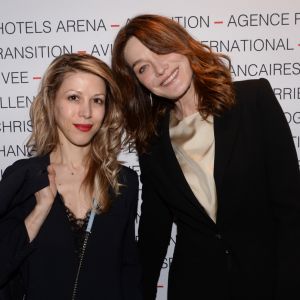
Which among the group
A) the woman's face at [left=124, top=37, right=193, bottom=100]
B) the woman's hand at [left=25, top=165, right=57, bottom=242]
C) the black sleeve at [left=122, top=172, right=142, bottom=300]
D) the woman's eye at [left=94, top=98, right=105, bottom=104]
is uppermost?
the woman's face at [left=124, top=37, right=193, bottom=100]

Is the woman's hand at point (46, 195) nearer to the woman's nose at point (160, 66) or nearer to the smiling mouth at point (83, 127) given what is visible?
the smiling mouth at point (83, 127)

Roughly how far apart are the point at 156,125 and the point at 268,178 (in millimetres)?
721

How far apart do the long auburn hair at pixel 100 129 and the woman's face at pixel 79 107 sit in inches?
1.9

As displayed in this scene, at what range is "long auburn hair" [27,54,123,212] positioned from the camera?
220 centimetres

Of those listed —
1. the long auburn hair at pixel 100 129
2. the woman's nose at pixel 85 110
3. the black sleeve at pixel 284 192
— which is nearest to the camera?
the black sleeve at pixel 284 192

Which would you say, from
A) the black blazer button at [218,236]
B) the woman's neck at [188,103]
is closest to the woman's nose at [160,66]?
the woman's neck at [188,103]

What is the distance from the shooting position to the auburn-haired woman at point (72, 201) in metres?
1.96

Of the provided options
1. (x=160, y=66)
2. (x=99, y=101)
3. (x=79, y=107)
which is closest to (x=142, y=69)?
(x=160, y=66)

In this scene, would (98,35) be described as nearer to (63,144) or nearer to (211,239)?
(63,144)

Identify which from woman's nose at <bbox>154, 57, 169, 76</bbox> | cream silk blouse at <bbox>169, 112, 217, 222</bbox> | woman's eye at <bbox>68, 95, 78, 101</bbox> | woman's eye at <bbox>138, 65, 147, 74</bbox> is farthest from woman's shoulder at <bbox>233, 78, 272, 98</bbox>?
woman's eye at <bbox>68, 95, 78, 101</bbox>

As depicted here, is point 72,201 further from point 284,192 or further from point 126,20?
point 126,20

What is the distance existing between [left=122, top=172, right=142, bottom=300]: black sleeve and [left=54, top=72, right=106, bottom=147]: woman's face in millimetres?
361

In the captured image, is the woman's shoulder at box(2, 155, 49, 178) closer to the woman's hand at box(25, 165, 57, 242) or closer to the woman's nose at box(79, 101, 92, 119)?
the woman's hand at box(25, 165, 57, 242)

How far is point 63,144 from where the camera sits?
2250 mm
